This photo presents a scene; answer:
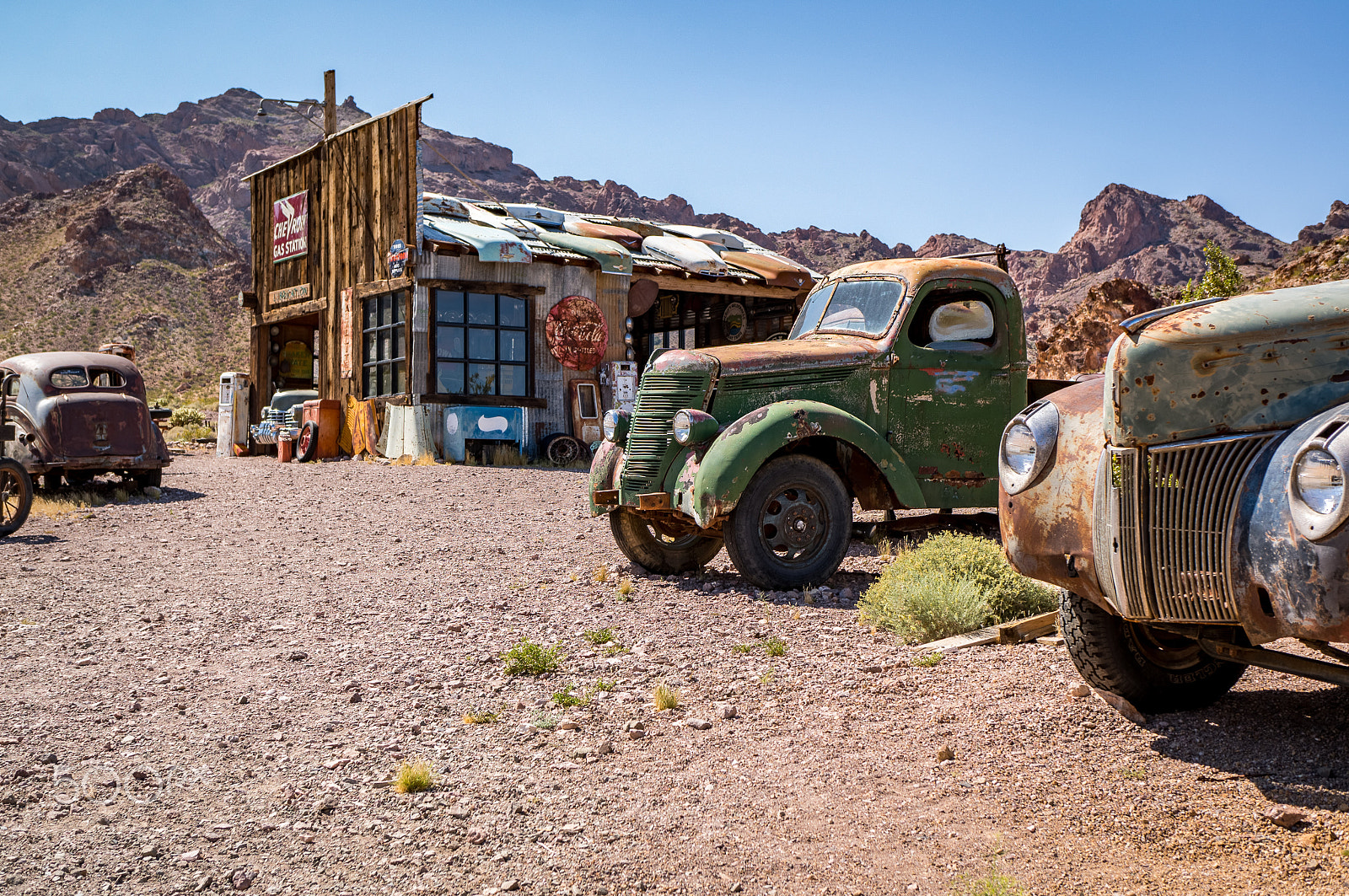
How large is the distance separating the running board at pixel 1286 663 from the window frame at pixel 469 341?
15.0m

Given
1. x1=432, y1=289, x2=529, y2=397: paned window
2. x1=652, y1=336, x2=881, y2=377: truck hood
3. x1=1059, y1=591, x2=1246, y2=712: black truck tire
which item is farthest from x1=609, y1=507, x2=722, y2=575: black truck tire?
x1=432, y1=289, x2=529, y2=397: paned window

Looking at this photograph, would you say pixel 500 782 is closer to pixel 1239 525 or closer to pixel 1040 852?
pixel 1040 852

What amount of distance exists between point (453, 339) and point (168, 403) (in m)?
24.3

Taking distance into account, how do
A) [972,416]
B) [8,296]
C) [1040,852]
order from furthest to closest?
[8,296]
[972,416]
[1040,852]

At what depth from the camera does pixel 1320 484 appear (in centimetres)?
282

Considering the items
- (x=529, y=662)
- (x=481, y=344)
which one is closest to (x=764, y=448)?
(x=529, y=662)

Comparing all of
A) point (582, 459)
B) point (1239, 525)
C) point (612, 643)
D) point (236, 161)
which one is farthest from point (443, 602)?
point (236, 161)

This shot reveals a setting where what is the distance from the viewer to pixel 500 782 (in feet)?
12.3

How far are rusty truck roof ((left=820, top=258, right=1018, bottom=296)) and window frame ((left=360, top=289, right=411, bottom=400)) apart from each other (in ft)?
36.4

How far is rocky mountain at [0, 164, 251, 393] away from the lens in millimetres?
49750

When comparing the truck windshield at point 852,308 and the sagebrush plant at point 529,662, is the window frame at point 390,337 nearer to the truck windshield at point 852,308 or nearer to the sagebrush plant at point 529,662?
the truck windshield at point 852,308

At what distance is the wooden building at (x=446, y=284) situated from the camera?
17234 millimetres

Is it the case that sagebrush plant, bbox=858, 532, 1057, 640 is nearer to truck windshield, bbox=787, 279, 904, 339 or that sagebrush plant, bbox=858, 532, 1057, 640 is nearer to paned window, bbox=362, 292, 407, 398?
truck windshield, bbox=787, 279, 904, 339

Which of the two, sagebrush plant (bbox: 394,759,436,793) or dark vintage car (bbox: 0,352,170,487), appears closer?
sagebrush plant (bbox: 394,759,436,793)
